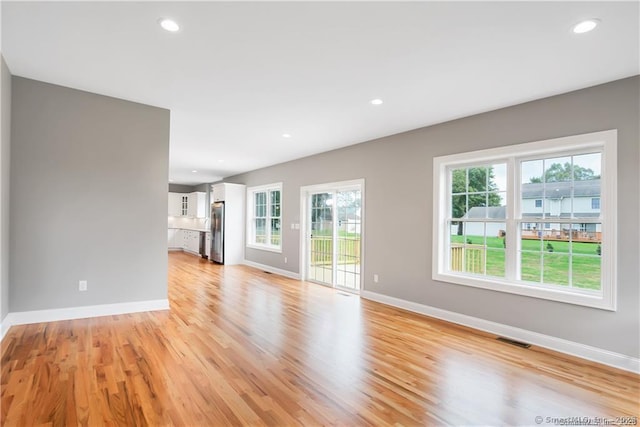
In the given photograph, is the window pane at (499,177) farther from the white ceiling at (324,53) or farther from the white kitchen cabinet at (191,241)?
the white kitchen cabinet at (191,241)

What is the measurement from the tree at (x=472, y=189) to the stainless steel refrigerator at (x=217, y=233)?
21.4ft

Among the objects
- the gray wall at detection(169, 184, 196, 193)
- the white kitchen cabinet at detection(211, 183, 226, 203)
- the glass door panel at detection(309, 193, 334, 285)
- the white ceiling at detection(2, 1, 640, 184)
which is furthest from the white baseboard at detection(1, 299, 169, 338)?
the gray wall at detection(169, 184, 196, 193)

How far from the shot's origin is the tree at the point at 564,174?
341 cm

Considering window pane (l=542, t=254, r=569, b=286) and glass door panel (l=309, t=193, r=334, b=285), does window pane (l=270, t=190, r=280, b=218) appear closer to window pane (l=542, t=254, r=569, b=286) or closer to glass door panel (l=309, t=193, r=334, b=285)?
glass door panel (l=309, t=193, r=334, b=285)

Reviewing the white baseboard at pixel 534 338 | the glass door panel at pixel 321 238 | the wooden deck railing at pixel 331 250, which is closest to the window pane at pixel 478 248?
the white baseboard at pixel 534 338

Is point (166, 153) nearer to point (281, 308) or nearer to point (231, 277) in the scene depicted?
point (281, 308)

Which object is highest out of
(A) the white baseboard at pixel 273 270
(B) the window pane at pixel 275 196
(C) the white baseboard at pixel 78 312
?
(B) the window pane at pixel 275 196

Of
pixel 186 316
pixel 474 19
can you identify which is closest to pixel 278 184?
pixel 186 316

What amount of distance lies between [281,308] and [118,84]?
3.39 m

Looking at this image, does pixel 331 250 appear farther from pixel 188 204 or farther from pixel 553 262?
pixel 188 204

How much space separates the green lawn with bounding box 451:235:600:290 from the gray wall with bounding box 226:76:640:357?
10.2 inches

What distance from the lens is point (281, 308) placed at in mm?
4824

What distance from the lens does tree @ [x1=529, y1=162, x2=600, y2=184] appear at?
3.41 metres

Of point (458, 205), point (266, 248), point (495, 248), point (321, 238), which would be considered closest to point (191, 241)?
point (266, 248)
